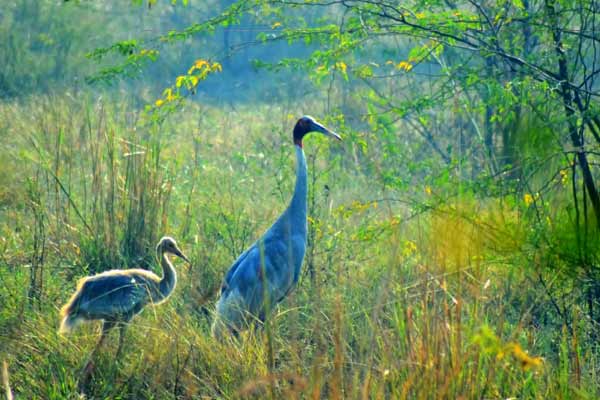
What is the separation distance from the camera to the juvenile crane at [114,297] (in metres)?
4.71

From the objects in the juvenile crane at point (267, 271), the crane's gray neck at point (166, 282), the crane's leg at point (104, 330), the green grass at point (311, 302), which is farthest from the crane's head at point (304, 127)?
the crane's leg at point (104, 330)

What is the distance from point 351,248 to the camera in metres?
5.78

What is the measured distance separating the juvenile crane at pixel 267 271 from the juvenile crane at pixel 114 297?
355 mm

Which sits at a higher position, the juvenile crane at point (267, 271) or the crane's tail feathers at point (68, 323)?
the juvenile crane at point (267, 271)

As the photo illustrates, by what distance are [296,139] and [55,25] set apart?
32.9ft

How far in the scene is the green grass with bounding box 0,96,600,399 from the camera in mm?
3289

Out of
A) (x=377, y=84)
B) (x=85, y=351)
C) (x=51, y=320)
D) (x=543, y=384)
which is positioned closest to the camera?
(x=543, y=384)

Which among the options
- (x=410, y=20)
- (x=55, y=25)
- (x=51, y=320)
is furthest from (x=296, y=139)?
(x=55, y=25)

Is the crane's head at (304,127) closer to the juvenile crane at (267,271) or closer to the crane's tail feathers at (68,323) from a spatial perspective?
the juvenile crane at (267,271)

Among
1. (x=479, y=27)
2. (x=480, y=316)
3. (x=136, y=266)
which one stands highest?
(x=479, y=27)

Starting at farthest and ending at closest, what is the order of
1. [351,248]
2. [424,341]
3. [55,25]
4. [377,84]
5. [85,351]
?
1. [55,25]
2. [377,84]
3. [351,248]
4. [85,351]
5. [424,341]

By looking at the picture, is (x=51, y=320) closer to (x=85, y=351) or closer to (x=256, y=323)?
(x=85, y=351)

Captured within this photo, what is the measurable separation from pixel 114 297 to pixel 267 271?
856 mm

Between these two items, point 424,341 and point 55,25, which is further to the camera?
point 55,25
